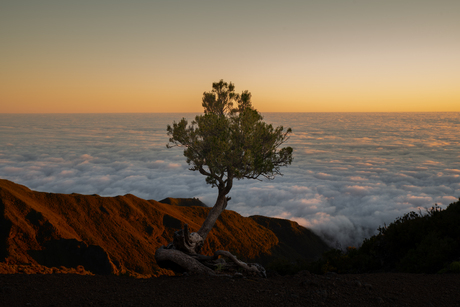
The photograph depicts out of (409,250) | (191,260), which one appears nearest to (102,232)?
(191,260)

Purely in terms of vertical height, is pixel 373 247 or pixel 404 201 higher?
pixel 373 247

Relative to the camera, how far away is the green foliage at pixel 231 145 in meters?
15.0

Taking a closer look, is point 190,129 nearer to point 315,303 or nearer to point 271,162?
point 271,162

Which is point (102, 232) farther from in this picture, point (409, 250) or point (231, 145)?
point (409, 250)

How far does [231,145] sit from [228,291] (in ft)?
26.4

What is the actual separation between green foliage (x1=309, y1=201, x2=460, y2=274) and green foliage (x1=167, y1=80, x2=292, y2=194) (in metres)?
6.22

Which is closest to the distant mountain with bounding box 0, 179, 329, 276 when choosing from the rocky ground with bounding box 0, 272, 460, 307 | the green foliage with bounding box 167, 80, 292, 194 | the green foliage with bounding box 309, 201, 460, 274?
the green foliage with bounding box 167, 80, 292, 194

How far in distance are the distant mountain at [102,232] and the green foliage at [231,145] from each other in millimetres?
14486

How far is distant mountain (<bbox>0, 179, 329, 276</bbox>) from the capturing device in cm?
2567

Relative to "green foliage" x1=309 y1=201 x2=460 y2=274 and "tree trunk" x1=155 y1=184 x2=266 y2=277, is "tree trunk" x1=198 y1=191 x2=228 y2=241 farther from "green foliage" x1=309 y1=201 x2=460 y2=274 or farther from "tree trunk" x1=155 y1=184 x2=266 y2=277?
"green foliage" x1=309 y1=201 x2=460 y2=274

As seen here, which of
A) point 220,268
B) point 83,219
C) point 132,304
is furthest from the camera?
point 83,219

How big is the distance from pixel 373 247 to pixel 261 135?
919 centimetres

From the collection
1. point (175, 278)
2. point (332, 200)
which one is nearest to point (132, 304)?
point (175, 278)

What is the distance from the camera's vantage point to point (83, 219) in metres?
31.7
